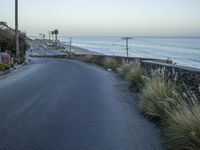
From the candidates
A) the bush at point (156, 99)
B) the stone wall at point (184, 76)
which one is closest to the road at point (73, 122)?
the bush at point (156, 99)

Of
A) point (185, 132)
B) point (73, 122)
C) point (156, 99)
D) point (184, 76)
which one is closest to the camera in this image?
point (185, 132)

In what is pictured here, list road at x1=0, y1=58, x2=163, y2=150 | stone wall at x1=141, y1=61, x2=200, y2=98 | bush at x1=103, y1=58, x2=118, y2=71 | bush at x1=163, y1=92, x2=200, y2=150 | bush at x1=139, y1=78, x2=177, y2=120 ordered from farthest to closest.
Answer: bush at x1=103, y1=58, x2=118, y2=71, stone wall at x1=141, y1=61, x2=200, y2=98, bush at x1=139, y1=78, x2=177, y2=120, road at x1=0, y1=58, x2=163, y2=150, bush at x1=163, y1=92, x2=200, y2=150

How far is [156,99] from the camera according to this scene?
9219mm

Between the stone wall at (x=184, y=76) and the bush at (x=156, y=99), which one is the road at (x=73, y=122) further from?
the stone wall at (x=184, y=76)

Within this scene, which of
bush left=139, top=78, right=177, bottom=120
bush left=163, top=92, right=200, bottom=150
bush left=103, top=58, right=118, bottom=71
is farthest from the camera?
bush left=103, top=58, right=118, bottom=71

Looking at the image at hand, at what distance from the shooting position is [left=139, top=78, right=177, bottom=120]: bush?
8609 millimetres

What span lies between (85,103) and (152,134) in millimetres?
3959

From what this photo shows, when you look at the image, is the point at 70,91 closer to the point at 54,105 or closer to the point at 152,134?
the point at 54,105

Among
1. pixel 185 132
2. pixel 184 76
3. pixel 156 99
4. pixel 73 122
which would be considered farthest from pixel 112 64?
pixel 185 132

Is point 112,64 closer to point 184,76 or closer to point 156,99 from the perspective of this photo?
point 184,76

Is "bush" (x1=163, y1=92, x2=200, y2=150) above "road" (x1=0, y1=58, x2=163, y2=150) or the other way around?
above

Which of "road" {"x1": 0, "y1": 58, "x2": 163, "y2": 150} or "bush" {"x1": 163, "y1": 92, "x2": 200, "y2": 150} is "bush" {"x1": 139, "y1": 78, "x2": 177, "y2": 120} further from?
"bush" {"x1": 163, "y1": 92, "x2": 200, "y2": 150}

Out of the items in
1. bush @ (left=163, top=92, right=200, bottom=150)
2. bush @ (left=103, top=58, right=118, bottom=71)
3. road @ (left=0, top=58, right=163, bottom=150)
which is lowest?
road @ (left=0, top=58, right=163, bottom=150)

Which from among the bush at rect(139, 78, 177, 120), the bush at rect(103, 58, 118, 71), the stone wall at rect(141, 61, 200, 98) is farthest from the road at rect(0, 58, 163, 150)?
the bush at rect(103, 58, 118, 71)
